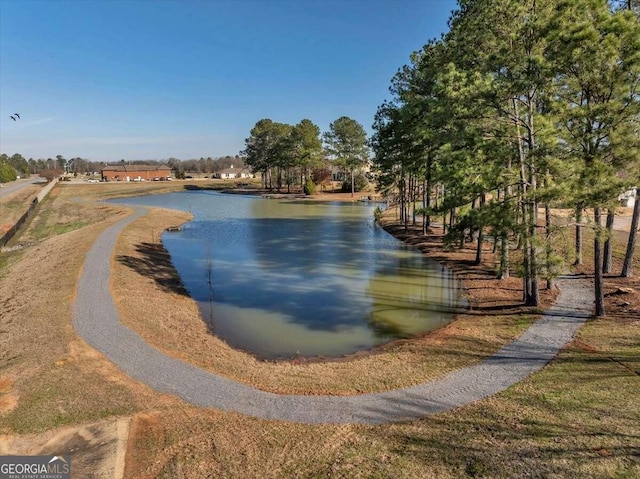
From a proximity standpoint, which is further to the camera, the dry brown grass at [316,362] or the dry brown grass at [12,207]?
the dry brown grass at [12,207]

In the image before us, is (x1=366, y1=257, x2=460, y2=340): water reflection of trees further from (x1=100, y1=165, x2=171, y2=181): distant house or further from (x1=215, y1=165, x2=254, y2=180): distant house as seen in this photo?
(x1=215, y1=165, x2=254, y2=180): distant house

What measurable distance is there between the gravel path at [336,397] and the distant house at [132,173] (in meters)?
121

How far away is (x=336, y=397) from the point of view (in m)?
9.58

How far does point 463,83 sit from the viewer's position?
1275 cm

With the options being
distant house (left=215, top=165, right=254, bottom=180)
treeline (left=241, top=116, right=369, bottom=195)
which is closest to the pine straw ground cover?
treeline (left=241, top=116, right=369, bottom=195)

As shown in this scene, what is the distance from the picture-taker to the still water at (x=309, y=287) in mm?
14711

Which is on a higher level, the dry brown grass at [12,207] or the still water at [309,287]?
the dry brown grass at [12,207]

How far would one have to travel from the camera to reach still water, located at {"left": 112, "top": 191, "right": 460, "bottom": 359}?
14.7 meters

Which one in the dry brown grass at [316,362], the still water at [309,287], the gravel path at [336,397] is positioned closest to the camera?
the gravel path at [336,397]

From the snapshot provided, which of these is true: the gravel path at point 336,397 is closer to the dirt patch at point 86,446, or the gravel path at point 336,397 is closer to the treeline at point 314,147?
the dirt patch at point 86,446

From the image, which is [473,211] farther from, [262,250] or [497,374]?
[262,250]

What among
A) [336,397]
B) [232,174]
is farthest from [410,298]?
[232,174]

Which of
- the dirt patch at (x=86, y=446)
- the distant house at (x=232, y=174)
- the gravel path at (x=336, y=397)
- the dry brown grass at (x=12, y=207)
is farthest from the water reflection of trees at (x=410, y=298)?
the distant house at (x=232, y=174)

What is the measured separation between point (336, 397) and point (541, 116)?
31.9 ft
